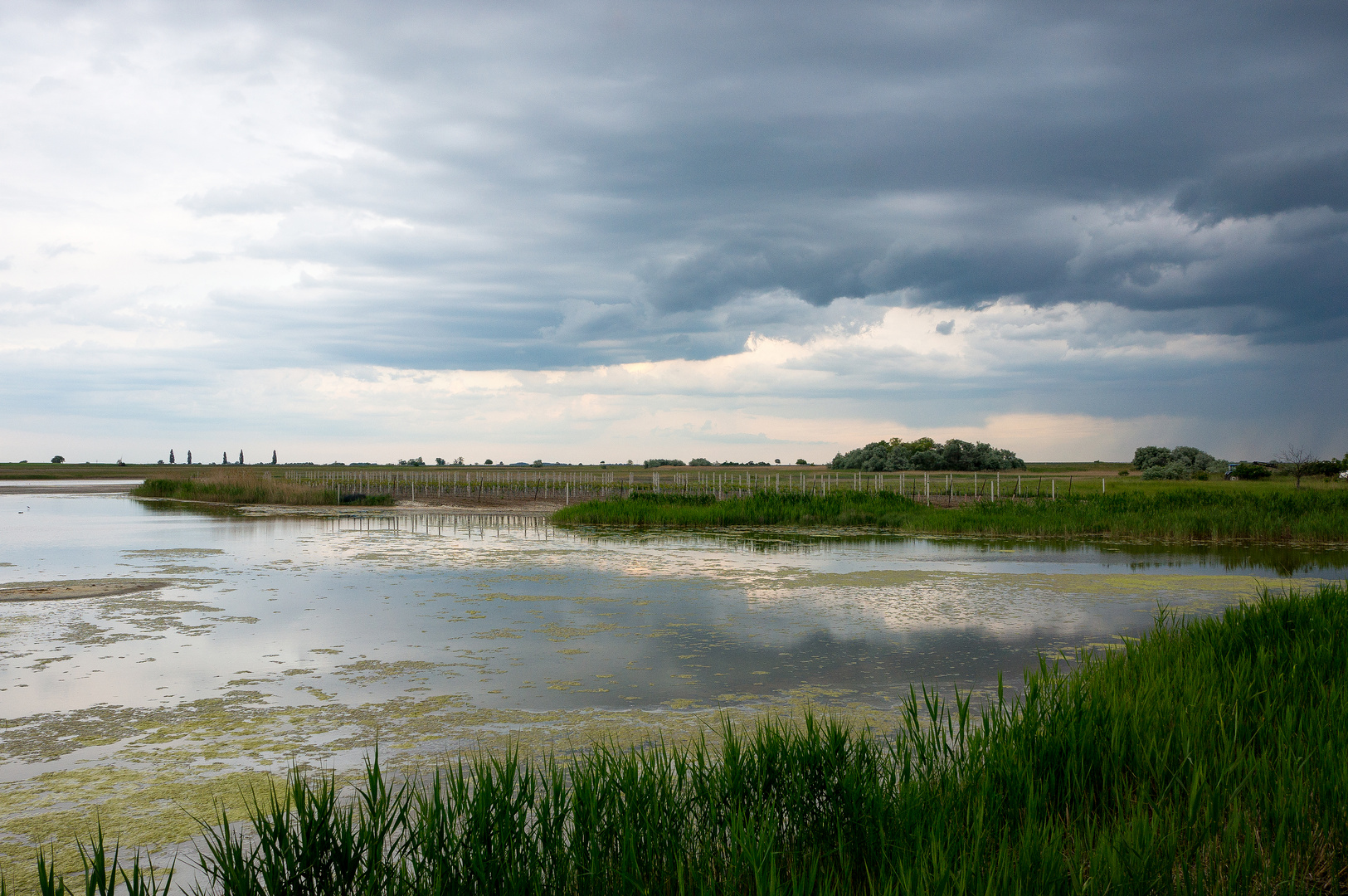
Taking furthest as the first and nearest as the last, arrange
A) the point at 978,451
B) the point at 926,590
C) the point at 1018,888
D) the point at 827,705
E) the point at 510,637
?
the point at 978,451 → the point at 926,590 → the point at 510,637 → the point at 827,705 → the point at 1018,888

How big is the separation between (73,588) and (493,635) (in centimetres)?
700

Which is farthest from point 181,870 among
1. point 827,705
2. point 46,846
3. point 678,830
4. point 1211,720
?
point 1211,720

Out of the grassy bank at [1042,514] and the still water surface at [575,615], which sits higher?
the grassy bank at [1042,514]

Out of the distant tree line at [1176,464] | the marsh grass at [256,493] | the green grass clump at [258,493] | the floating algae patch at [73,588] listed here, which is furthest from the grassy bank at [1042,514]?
the distant tree line at [1176,464]

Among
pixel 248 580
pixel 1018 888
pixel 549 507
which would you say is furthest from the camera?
pixel 549 507

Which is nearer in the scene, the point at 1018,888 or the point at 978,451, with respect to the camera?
the point at 1018,888

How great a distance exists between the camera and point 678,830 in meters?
3.20

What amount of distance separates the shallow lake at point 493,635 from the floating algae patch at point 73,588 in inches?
9.9

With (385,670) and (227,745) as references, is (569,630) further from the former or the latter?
(227,745)

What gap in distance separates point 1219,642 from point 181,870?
22.0 ft

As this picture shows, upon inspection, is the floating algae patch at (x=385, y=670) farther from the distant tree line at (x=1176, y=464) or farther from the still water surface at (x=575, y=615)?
the distant tree line at (x=1176, y=464)

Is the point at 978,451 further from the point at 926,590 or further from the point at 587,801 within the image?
the point at 587,801

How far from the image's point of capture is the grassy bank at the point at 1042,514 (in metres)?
19.5

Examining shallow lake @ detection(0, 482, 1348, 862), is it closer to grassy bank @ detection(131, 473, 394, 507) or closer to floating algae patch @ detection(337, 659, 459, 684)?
floating algae patch @ detection(337, 659, 459, 684)
